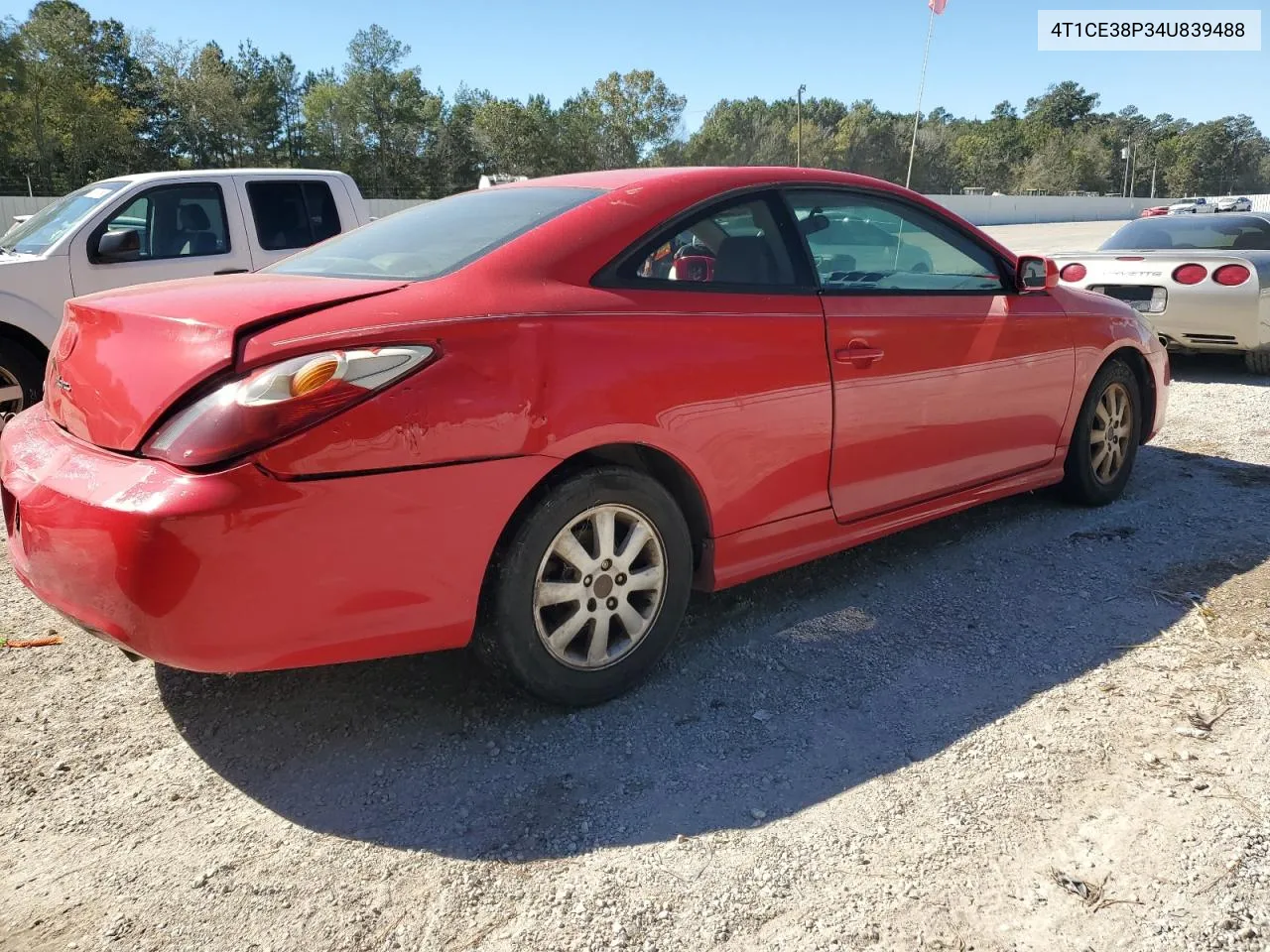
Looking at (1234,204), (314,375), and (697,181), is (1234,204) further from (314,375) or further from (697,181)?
(314,375)

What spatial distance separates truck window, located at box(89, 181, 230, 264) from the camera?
275 inches

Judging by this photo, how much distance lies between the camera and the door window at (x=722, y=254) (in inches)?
114

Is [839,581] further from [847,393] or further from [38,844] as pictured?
[38,844]

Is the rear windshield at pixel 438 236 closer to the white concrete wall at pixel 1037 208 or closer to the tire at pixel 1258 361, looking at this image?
the tire at pixel 1258 361

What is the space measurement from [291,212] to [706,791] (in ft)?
21.8

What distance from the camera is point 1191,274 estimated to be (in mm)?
7867

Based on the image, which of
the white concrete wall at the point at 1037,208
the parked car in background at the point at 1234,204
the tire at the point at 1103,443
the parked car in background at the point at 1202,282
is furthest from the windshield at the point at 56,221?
Result: the white concrete wall at the point at 1037,208

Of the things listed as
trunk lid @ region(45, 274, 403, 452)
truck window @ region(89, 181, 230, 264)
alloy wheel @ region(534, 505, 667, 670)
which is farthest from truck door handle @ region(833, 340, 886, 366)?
truck window @ region(89, 181, 230, 264)

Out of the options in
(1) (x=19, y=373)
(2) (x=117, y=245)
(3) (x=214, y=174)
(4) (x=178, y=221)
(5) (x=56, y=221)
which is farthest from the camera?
(3) (x=214, y=174)

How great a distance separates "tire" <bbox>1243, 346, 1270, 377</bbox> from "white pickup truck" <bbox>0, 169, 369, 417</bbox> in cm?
762

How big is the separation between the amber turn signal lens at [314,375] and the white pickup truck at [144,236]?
195 inches

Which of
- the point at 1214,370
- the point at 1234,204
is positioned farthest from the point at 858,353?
the point at 1234,204

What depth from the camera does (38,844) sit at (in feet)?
7.43

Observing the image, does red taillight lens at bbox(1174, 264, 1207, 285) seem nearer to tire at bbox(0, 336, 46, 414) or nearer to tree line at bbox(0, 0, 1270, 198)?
tire at bbox(0, 336, 46, 414)
